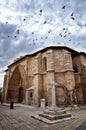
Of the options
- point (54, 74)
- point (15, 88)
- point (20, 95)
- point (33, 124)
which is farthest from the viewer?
point (15, 88)

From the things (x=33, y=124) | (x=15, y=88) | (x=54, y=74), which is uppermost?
(x=54, y=74)

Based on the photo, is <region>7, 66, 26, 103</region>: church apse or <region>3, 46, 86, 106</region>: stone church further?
<region>7, 66, 26, 103</region>: church apse

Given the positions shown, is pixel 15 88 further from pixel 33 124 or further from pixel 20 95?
pixel 33 124

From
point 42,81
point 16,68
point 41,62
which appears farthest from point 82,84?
point 16,68

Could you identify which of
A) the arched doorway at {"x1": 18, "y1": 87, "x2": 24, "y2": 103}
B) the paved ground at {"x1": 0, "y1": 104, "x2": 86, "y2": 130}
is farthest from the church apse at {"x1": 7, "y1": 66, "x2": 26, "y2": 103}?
the paved ground at {"x1": 0, "y1": 104, "x2": 86, "y2": 130}

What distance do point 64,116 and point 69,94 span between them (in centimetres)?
891

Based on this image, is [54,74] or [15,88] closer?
[54,74]

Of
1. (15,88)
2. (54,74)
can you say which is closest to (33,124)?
(54,74)

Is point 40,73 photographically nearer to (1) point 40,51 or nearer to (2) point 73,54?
(1) point 40,51

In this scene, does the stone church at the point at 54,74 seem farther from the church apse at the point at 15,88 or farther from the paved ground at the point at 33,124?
the paved ground at the point at 33,124

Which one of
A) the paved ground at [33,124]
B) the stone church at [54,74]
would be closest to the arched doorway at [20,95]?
the stone church at [54,74]

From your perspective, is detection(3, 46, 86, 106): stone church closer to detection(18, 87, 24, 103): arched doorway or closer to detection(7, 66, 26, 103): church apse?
detection(7, 66, 26, 103): church apse

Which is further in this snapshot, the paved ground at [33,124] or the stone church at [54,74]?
the stone church at [54,74]

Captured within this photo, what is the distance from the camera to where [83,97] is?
55.9 ft
